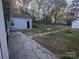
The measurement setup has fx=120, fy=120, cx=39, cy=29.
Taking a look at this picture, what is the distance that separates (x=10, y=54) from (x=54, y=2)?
1298mm

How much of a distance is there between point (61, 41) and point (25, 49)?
72cm

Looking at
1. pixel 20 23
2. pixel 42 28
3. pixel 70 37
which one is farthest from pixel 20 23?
pixel 70 37

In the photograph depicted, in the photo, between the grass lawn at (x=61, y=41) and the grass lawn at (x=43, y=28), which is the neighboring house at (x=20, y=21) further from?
the grass lawn at (x=61, y=41)

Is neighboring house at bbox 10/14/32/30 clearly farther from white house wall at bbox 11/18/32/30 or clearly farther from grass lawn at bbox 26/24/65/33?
grass lawn at bbox 26/24/65/33

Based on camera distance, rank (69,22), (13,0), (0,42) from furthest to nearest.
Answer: (69,22) < (13,0) < (0,42)

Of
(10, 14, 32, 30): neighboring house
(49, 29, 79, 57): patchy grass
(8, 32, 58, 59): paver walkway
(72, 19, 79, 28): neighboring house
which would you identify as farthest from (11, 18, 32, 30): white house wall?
(72, 19, 79, 28): neighboring house

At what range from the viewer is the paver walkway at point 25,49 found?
7.40 ft

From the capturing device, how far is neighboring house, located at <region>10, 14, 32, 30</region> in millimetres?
2246

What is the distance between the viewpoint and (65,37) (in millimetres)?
2359

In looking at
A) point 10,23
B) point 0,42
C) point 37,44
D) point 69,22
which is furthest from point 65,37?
point 0,42

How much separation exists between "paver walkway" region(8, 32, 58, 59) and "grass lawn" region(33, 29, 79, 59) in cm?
11

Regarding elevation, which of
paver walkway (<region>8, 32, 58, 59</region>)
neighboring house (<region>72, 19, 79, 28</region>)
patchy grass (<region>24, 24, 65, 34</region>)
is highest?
neighboring house (<region>72, 19, 79, 28</region>)

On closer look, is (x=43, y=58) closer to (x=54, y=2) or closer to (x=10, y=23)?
(x=10, y=23)

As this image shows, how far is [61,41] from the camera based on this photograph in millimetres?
2361
